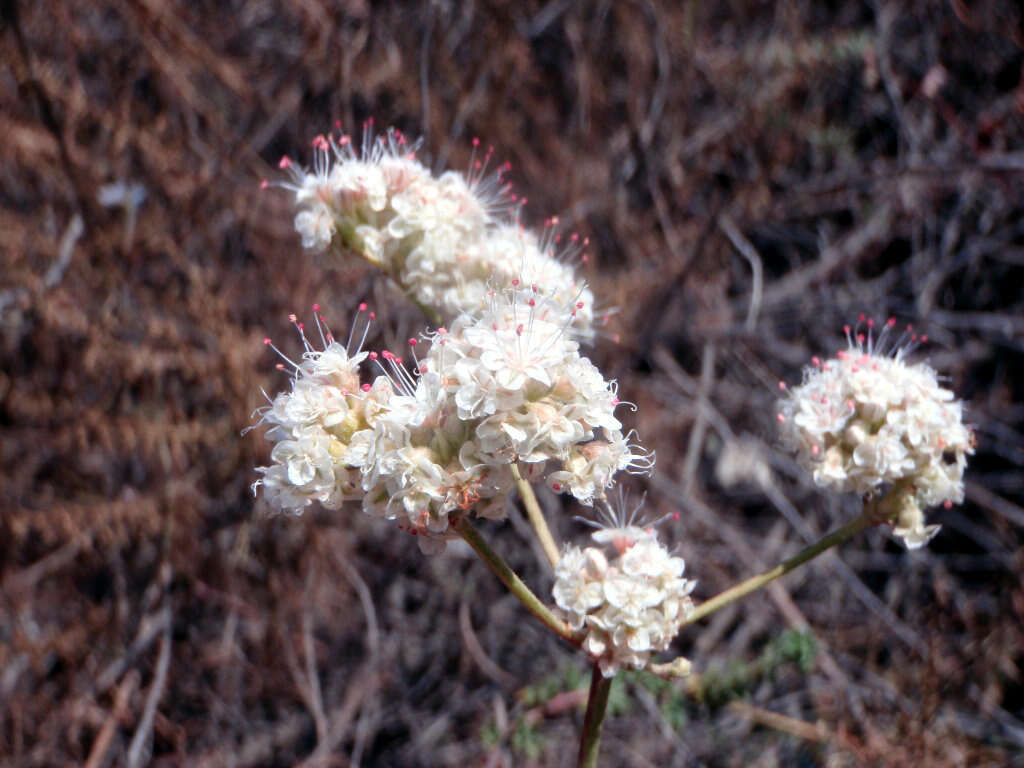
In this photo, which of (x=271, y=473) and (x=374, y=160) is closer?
(x=271, y=473)

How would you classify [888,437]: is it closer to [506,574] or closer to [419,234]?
[506,574]

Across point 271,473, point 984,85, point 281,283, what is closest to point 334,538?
point 281,283

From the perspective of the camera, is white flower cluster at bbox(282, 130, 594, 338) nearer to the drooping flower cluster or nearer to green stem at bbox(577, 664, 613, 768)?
the drooping flower cluster

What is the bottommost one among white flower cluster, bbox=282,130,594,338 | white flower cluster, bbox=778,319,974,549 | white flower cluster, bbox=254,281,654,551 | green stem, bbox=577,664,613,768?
green stem, bbox=577,664,613,768

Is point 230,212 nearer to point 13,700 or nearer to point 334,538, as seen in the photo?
point 334,538

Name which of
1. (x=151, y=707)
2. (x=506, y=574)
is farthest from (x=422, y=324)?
(x=506, y=574)

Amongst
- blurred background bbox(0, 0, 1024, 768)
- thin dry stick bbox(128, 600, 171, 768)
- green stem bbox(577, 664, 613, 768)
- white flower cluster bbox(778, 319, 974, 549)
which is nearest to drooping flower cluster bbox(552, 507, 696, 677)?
green stem bbox(577, 664, 613, 768)
